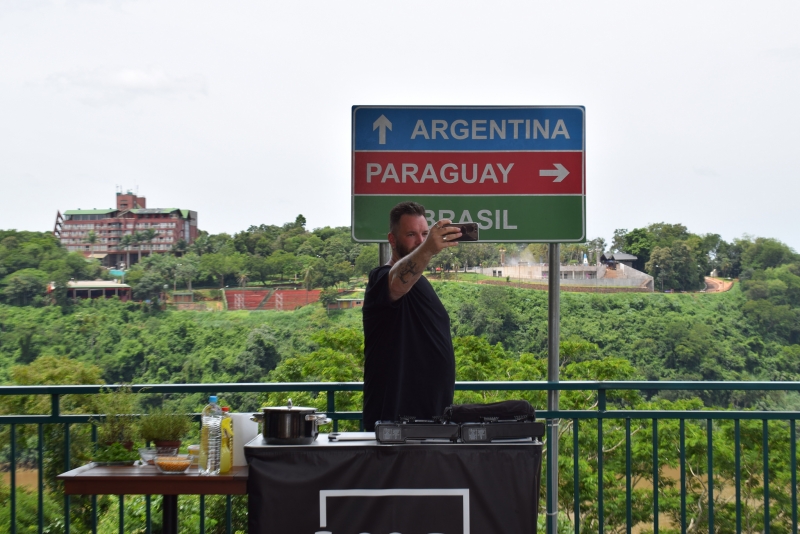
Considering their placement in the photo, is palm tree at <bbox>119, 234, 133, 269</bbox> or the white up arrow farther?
palm tree at <bbox>119, 234, 133, 269</bbox>

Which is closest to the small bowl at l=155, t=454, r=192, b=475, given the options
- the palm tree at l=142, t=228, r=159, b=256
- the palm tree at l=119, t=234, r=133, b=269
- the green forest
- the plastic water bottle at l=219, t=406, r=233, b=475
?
the plastic water bottle at l=219, t=406, r=233, b=475

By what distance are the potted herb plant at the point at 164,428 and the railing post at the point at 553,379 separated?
1564 millimetres

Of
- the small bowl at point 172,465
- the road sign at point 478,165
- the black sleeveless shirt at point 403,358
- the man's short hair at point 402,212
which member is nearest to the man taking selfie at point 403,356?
the black sleeveless shirt at point 403,358

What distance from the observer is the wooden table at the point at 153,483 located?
7.57 ft

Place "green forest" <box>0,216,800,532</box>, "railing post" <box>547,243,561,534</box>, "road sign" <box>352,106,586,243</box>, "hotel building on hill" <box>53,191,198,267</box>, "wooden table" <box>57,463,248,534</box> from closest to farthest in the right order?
"wooden table" <box>57,463,248,534</box> < "railing post" <box>547,243,561,534</box> < "road sign" <box>352,106,586,243</box> < "green forest" <box>0,216,800,532</box> < "hotel building on hill" <box>53,191,198,267</box>

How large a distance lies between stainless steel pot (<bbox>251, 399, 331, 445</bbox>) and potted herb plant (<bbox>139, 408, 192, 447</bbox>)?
38cm

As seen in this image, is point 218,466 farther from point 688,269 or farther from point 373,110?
point 688,269

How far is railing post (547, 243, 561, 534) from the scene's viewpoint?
310 cm

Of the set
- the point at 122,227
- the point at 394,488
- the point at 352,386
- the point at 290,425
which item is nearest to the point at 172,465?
the point at 290,425

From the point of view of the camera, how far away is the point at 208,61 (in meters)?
72.0

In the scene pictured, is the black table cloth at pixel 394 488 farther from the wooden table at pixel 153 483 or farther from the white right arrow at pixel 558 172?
the white right arrow at pixel 558 172

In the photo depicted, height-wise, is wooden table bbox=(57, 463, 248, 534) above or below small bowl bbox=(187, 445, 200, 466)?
below

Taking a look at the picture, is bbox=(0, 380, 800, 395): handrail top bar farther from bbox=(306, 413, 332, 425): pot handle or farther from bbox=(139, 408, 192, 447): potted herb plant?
bbox=(306, 413, 332, 425): pot handle

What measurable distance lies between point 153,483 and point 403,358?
0.96 metres
